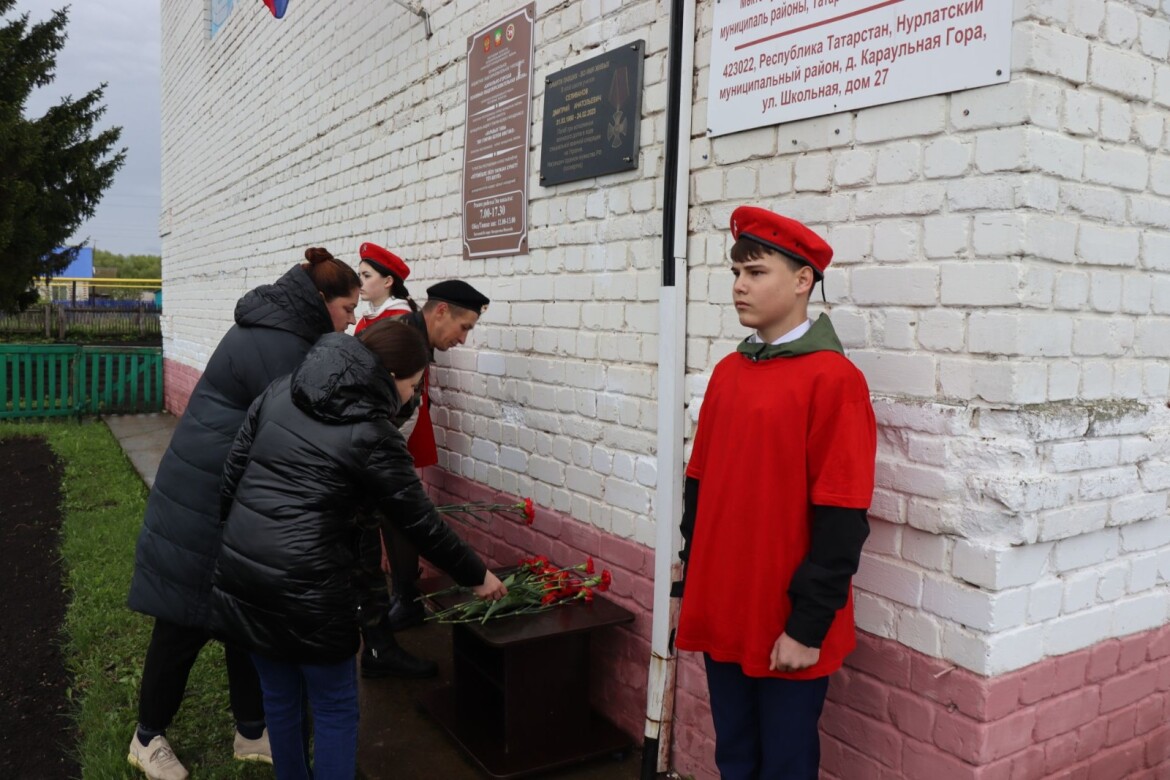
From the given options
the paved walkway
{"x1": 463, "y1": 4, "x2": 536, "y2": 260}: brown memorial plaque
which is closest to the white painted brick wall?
{"x1": 463, "y1": 4, "x2": 536, "y2": 260}: brown memorial plaque

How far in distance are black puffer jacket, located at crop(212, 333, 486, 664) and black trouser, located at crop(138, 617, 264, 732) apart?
2.48 feet

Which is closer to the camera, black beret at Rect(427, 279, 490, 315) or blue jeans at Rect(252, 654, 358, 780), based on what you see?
blue jeans at Rect(252, 654, 358, 780)

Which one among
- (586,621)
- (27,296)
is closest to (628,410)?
(586,621)

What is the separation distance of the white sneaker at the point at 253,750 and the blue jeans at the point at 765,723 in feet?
5.90

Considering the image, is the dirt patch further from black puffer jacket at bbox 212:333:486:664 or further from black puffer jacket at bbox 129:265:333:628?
black puffer jacket at bbox 212:333:486:664

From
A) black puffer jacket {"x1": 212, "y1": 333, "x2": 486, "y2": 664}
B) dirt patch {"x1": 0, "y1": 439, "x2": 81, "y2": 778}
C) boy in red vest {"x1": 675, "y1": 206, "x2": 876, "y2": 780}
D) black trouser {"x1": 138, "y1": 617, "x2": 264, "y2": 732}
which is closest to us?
boy in red vest {"x1": 675, "y1": 206, "x2": 876, "y2": 780}

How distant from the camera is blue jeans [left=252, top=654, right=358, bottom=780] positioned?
8.13ft

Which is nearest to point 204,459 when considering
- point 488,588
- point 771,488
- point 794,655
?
point 488,588

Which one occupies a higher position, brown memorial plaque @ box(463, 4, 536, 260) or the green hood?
brown memorial plaque @ box(463, 4, 536, 260)

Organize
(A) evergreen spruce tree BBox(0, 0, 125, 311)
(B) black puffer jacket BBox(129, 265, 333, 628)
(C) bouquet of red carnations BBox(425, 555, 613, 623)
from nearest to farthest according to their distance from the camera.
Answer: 1. (B) black puffer jacket BBox(129, 265, 333, 628)
2. (C) bouquet of red carnations BBox(425, 555, 613, 623)
3. (A) evergreen spruce tree BBox(0, 0, 125, 311)

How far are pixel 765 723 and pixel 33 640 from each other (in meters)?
3.98

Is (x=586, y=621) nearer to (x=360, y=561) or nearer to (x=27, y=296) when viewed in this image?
(x=360, y=561)

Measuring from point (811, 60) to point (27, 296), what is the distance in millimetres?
22246

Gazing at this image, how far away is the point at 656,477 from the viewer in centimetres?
319
